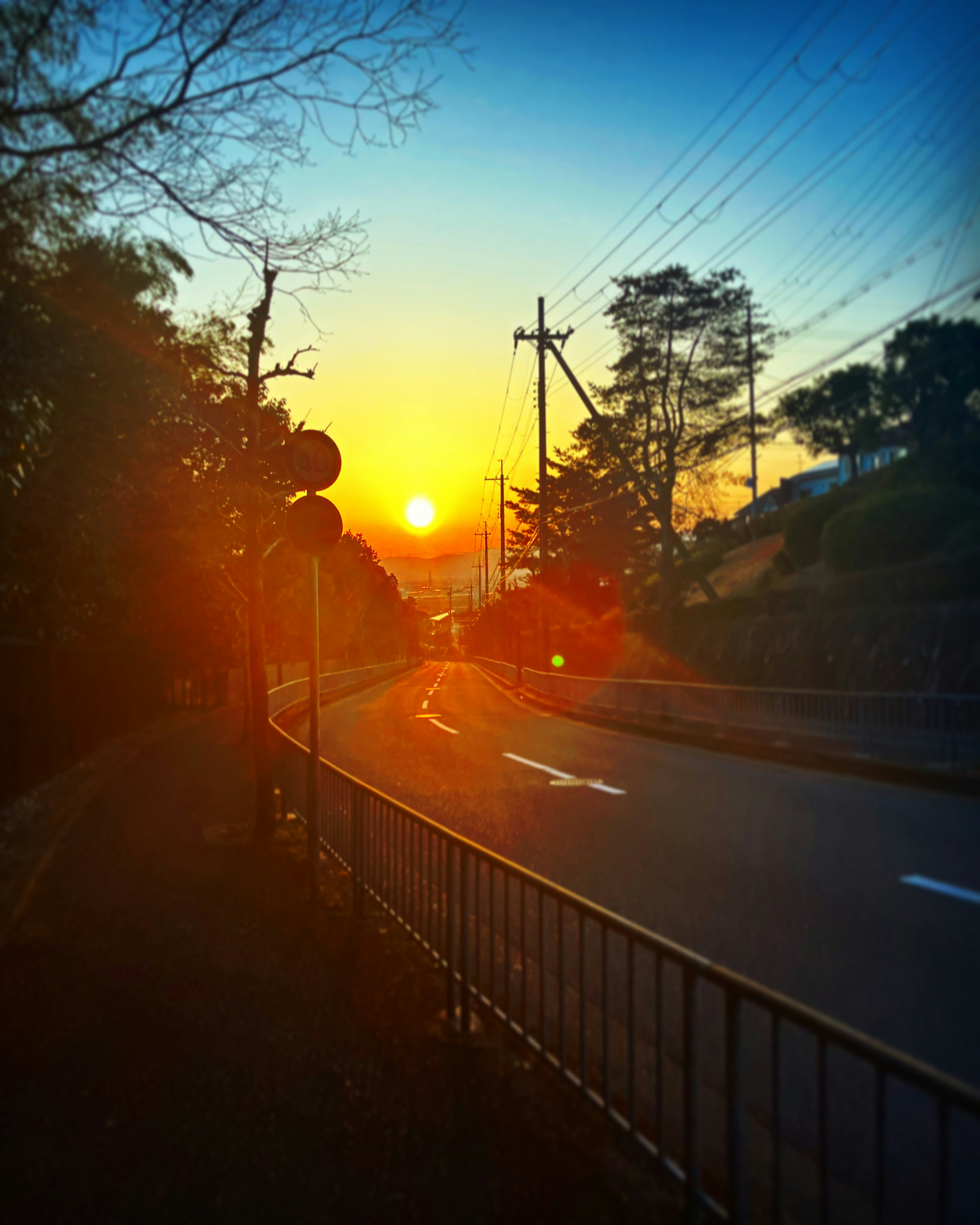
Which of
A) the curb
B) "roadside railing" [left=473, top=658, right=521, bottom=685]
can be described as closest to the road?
the curb

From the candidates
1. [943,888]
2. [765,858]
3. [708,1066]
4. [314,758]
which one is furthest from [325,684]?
[708,1066]

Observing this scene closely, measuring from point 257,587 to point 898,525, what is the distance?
788 inches

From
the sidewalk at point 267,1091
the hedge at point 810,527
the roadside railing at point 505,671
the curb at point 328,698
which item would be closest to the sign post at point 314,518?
the sidewalk at point 267,1091

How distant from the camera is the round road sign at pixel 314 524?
7.45 metres

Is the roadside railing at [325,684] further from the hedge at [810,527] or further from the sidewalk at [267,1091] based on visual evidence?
the hedge at [810,527]

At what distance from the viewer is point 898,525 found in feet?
82.0

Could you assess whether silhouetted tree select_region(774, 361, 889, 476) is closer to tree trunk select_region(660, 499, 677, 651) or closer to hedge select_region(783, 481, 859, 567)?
hedge select_region(783, 481, 859, 567)

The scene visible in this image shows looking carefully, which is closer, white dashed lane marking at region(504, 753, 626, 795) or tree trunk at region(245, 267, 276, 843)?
tree trunk at region(245, 267, 276, 843)

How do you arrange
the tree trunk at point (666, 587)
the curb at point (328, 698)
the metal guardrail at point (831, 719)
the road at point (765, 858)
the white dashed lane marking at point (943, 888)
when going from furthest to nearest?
the tree trunk at point (666, 587)
the curb at point (328, 698)
the metal guardrail at point (831, 719)
the white dashed lane marking at point (943, 888)
the road at point (765, 858)

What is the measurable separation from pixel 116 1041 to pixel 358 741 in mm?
16811

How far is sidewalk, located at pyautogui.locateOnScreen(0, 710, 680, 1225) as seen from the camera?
10.4ft

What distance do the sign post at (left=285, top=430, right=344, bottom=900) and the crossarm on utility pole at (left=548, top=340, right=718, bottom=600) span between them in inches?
781

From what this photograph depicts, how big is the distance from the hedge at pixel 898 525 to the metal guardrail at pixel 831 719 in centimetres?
795

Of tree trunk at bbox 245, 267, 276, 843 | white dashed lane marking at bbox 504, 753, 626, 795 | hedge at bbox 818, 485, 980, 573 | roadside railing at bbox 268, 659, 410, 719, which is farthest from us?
roadside railing at bbox 268, 659, 410, 719
